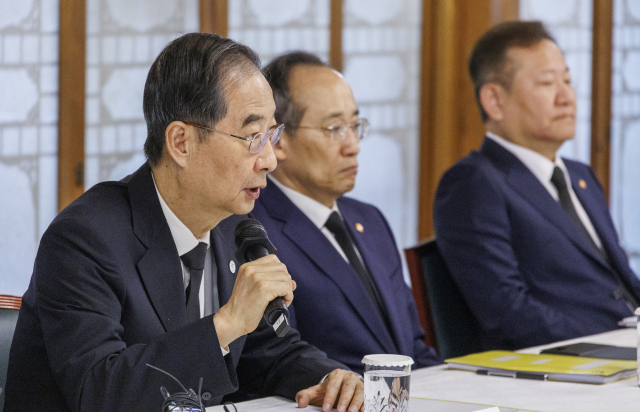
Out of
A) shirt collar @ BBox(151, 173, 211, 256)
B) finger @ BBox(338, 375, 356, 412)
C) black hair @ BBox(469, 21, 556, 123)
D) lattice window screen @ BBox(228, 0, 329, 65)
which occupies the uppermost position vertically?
lattice window screen @ BBox(228, 0, 329, 65)

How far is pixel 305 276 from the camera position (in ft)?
7.78

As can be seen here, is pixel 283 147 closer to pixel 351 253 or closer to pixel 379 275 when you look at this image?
pixel 351 253

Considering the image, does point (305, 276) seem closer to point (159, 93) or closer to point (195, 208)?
point (195, 208)

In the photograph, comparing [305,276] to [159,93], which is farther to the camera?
[305,276]

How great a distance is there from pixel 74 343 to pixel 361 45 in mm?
3298

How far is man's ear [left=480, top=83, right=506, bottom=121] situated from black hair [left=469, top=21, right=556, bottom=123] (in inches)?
0.8

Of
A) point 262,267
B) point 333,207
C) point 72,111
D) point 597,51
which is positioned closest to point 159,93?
point 262,267

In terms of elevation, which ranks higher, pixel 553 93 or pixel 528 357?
pixel 553 93

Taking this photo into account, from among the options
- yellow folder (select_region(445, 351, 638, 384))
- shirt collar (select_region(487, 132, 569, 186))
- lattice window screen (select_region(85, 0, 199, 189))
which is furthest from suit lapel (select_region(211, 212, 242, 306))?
lattice window screen (select_region(85, 0, 199, 189))

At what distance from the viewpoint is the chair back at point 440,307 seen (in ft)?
9.06

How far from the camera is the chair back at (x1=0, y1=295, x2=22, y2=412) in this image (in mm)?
1829

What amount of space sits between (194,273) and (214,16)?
2.29 metres

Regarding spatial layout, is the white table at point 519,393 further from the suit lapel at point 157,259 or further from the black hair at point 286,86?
the black hair at point 286,86

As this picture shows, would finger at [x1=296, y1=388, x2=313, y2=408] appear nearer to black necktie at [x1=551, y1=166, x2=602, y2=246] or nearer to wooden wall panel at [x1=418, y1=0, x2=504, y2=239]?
black necktie at [x1=551, y1=166, x2=602, y2=246]
